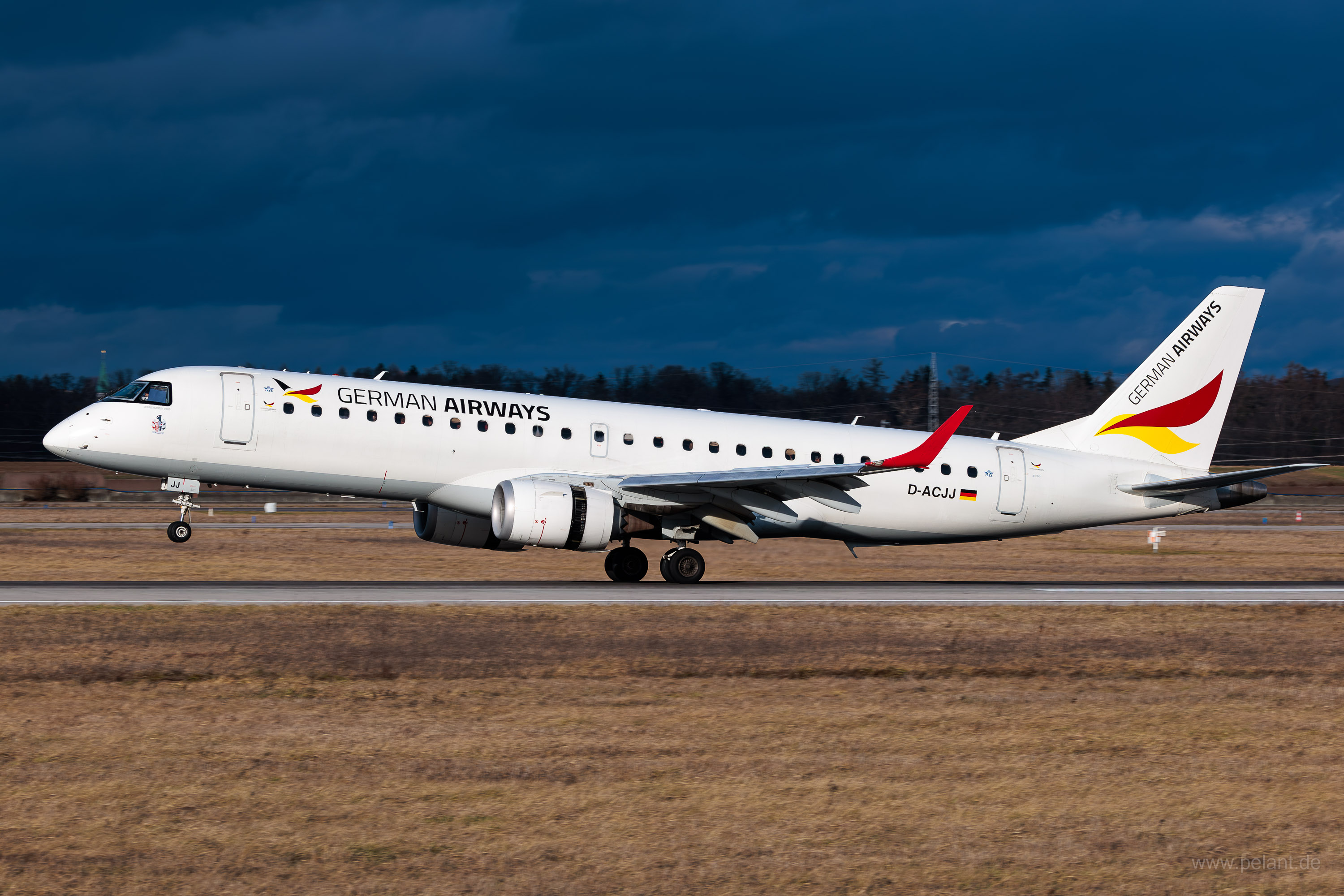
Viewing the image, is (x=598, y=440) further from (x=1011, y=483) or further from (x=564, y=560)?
(x=564, y=560)

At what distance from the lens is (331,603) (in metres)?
21.1

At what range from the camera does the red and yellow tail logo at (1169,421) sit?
105 feet

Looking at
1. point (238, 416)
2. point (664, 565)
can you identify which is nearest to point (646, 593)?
point (664, 565)

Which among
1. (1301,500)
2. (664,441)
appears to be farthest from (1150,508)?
(1301,500)

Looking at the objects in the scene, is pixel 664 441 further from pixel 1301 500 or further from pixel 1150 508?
pixel 1301 500

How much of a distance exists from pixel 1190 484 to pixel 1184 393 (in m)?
3.03

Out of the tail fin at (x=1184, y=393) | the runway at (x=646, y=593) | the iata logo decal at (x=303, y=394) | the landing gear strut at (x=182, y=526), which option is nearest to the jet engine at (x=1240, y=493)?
the tail fin at (x=1184, y=393)

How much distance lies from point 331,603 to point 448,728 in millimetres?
9405

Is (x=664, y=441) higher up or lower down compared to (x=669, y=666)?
higher up

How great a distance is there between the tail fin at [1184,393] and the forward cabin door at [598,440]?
11600 mm
